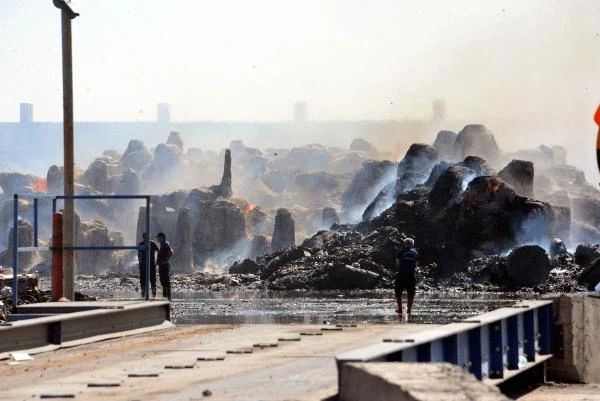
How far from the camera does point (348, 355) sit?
10672mm

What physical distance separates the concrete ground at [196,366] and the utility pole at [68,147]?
152 inches

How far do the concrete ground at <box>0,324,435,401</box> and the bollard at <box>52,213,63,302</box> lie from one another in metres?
3.04

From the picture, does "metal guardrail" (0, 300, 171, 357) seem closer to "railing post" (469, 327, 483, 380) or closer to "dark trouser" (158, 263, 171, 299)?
"railing post" (469, 327, 483, 380)

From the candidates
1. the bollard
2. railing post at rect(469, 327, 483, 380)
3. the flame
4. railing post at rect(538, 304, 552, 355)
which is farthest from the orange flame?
railing post at rect(469, 327, 483, 380)

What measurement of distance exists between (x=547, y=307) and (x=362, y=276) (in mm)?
84042

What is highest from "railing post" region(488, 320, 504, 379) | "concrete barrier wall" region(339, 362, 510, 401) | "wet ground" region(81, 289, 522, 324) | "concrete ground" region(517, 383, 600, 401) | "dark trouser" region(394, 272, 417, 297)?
"dark trouser" region(394, 272, 417, 297)

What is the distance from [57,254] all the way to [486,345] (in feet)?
40.4

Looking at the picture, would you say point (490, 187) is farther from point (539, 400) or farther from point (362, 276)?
point (539, 400)

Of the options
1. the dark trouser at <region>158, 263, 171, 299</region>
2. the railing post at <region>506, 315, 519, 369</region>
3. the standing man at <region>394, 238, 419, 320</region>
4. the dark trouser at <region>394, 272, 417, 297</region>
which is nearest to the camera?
the railing post at <region>506, 315, 519, 369</region>

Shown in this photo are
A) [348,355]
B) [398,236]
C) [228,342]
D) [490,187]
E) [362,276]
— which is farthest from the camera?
[490,187]

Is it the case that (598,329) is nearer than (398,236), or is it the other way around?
(598,329)

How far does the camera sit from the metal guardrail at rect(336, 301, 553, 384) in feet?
37.3

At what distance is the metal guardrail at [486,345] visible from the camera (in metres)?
11.4

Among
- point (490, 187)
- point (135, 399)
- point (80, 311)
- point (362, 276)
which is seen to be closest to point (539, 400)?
point (135, 399)
